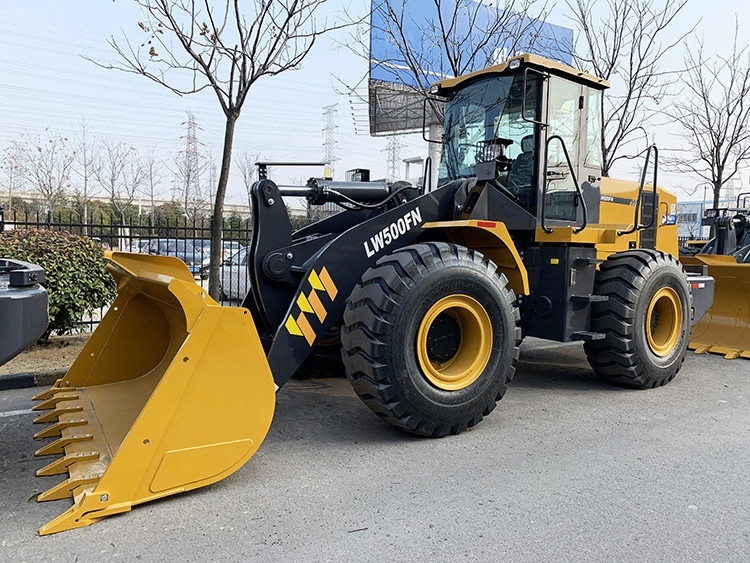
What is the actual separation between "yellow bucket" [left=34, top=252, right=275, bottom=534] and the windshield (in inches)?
110

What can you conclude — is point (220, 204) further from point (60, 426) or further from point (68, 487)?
point (68, 487)

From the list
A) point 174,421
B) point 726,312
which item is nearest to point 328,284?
point 174,421

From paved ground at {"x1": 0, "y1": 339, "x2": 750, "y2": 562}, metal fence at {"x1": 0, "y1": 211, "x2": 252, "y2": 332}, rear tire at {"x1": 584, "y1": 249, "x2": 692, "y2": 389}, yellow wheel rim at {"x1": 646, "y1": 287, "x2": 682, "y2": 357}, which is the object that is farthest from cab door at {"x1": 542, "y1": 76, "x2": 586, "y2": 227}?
metal fence at {"x1": 0, "y1": 211, "x2": 252, "y2": 332}

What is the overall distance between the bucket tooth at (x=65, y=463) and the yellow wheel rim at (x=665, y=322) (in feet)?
16.4

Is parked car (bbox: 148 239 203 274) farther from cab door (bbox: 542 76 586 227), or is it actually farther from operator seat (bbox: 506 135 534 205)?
cab door (bbox: 542 76 586 227)

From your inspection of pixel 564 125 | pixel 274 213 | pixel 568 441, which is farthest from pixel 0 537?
pixel 564 125

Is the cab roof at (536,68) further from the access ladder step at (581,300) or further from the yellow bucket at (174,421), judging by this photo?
the yellow bucket at (174,421)

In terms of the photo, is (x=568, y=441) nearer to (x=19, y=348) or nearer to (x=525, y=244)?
(x=525, y=244)

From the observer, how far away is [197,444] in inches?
125

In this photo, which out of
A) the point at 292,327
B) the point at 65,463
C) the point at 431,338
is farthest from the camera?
the point at 431,338

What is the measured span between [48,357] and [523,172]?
5.27 m

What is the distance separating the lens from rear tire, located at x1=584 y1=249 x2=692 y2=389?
17.7 feet

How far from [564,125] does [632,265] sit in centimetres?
149

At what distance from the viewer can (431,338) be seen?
430 cm
